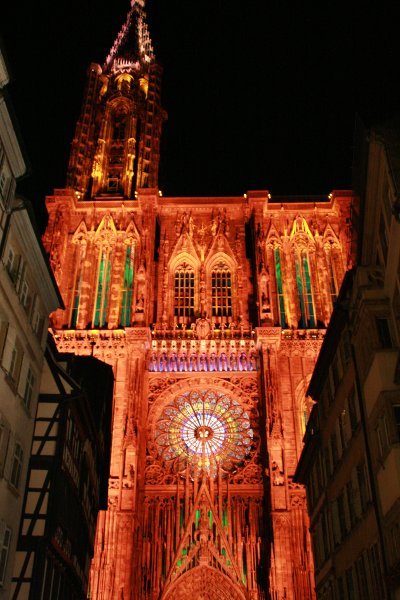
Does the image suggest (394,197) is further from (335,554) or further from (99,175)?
(99,175)

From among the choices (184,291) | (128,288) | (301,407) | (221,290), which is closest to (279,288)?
Result: (221,290)

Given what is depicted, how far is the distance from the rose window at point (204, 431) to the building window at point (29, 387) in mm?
19807

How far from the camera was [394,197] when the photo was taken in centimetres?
1817

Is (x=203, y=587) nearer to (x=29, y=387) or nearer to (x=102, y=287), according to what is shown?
(x=29, y=387)

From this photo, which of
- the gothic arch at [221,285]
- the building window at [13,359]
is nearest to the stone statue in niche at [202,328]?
the gothic arch at [221,285]

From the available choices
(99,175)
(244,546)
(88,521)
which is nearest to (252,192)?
(99,175)

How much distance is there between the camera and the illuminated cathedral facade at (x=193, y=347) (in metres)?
37.0

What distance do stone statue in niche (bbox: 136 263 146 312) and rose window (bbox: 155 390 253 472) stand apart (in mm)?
6462

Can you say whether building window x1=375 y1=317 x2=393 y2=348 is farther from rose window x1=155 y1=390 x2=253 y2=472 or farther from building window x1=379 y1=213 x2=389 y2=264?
rose window x1=155 y1=390 x2=253 y2=472

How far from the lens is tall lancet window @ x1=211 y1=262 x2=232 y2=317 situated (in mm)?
46438

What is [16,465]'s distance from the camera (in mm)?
20812

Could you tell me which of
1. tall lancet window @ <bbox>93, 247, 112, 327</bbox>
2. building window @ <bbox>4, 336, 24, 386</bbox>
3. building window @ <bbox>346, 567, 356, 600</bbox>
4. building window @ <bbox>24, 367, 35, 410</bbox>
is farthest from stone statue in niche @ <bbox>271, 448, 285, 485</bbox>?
building window @ <bbox>4, 336, 24, 386</bbox>

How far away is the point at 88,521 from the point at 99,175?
30000 mm

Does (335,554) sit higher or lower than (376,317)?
lower
